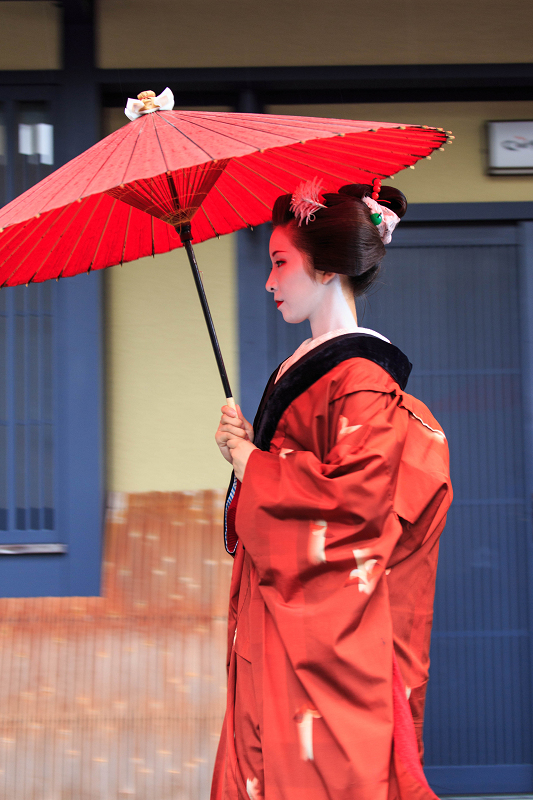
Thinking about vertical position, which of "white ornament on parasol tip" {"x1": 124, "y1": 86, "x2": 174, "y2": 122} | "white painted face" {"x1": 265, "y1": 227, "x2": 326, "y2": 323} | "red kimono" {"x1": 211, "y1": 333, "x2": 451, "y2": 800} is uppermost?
"white ornament on parasol tip" {"x1": 124, "y1": 86, "x2": 174, "y2": 122}

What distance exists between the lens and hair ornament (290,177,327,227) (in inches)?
59.5

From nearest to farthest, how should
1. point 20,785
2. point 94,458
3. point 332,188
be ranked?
point 332,188
point 20,785
point 94,458

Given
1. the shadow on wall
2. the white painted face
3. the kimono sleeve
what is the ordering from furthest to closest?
the shadow on wall, the white painted face, the kimono sleeve

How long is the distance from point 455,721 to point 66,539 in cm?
188

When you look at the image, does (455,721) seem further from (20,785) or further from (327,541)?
(327,541)

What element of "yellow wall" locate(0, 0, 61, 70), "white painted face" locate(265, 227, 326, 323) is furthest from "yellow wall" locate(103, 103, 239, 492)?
"white painted face" locate(265, 227, 326, 323)

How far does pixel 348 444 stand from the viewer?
1.35 m

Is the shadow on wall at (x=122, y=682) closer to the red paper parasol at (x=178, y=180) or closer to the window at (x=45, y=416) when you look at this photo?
the window at (x=45, y=416)

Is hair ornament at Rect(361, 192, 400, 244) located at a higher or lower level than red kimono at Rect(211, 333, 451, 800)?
higher

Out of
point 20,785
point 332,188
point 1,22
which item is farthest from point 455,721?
point 1,22

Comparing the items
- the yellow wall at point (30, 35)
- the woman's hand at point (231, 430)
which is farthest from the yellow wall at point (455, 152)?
the woman's hand at point (231, 430)

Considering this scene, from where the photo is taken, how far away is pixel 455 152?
2959mm

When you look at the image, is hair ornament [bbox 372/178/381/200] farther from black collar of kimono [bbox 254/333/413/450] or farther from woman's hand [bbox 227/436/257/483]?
woman's hand [bbox 227/436/257/483]

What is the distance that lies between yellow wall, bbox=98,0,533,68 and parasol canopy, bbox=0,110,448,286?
127cm
